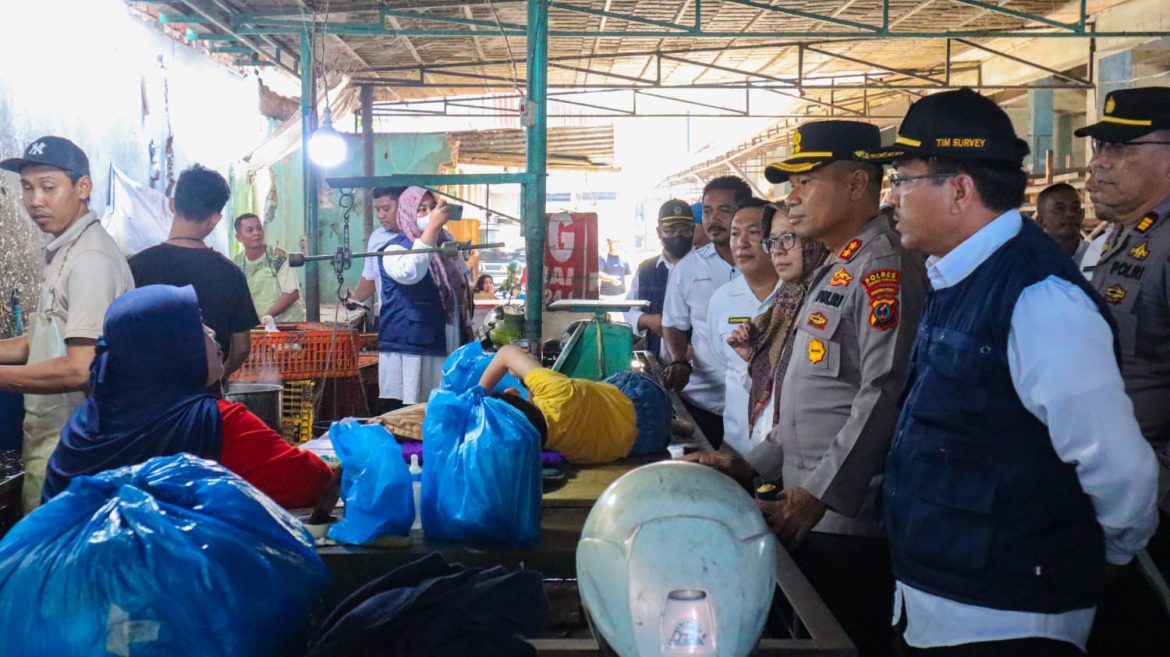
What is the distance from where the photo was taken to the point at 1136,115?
10.8 feet

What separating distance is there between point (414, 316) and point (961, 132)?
4.29m

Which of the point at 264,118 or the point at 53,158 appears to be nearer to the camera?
the point at 53,158

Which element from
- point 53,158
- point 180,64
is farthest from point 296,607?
Result: point 180,64

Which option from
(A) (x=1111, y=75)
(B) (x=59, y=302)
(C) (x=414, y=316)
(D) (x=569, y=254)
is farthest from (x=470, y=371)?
(A) (x=1111, y=75)

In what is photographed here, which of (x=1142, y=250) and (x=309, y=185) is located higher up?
(x=309, y=185)

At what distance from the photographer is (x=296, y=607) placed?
1671mm

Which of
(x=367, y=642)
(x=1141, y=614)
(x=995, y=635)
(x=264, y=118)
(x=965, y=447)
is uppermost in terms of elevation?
(x=264, y=118)

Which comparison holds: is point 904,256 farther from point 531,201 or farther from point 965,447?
point 531,201

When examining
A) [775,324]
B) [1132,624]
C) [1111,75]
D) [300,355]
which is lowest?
[1132,624]

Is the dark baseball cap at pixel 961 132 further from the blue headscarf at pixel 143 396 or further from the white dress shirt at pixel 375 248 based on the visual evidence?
the white dress shirt at pixel 375 248

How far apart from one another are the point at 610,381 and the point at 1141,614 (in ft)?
6.19

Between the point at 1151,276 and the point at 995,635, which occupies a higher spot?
the point at 1151,276

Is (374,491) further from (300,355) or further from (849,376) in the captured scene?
(300,355)

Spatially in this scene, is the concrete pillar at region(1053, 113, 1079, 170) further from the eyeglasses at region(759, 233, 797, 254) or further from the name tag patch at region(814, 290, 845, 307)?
the name tag patch at region(814, 290, 845, 307)
